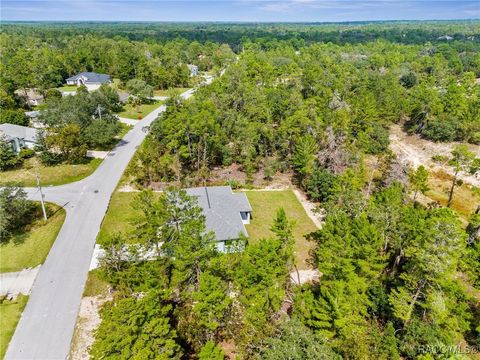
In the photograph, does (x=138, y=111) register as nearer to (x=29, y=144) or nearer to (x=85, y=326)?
(x=29, y=144)

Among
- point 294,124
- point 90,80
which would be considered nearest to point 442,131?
point 294,124

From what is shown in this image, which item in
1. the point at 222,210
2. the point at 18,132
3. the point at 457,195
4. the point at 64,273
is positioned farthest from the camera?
the point at 18,132

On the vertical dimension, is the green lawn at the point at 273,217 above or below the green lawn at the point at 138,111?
below

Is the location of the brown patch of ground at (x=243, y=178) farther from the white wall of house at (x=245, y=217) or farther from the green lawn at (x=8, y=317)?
the green lawn at (x=8, y=317)

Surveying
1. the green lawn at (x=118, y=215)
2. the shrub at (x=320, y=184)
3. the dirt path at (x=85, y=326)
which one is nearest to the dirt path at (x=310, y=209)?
the shrub at (x=320, y=184)

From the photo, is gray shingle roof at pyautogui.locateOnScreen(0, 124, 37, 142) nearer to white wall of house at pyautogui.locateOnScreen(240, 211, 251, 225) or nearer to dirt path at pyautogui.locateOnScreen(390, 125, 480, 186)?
white wall of house at pyautogui.locateOnScreen(240, 211, 251, 225)

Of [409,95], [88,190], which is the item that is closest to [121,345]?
[88,190]

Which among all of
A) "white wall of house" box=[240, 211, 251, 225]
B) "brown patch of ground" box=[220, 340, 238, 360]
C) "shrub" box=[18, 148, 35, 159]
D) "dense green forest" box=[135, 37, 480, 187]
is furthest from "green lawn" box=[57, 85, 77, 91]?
"brown patch of ground" box=[220, 340, 238, 360]
